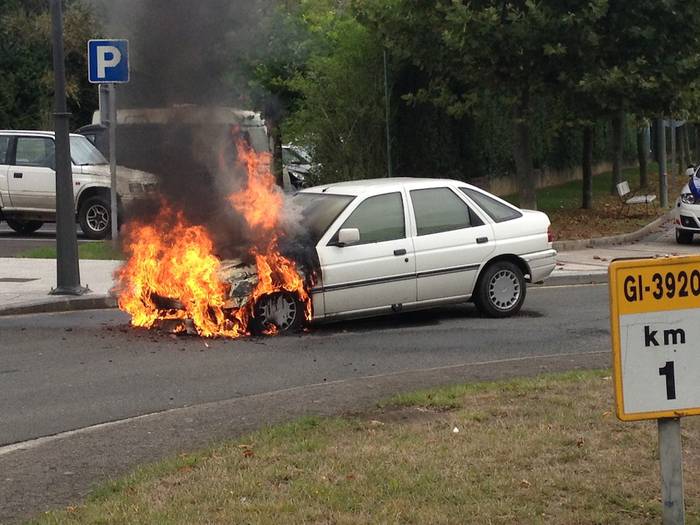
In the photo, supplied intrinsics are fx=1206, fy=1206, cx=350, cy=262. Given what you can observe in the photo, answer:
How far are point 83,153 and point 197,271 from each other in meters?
11.5

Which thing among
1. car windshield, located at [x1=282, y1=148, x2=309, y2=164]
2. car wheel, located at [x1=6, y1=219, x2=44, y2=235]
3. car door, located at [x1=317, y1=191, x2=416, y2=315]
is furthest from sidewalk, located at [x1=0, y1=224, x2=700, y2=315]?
car windshield, located at [x1=282, y1=148, x2=309, y2=164]

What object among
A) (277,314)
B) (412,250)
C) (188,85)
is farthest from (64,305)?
(412,250)

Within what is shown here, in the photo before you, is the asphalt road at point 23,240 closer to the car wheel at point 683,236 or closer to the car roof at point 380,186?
the car roof at point 380,186

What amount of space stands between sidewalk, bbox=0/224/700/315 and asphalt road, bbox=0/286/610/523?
0.38 m

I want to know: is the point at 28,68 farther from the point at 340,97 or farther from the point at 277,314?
the point at 277,314

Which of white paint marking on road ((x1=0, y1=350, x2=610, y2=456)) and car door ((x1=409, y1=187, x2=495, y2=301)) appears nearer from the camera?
white paint marking on road ((x1=0, y1=350, x2=610, y2=456))

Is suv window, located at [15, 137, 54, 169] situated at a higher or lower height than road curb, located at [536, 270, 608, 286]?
higher

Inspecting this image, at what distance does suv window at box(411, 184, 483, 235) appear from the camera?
12.3 m

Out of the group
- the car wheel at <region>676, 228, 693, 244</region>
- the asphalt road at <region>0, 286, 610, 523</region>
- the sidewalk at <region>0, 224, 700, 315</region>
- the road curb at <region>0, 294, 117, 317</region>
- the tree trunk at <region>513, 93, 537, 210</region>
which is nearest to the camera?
the asphalt road at <region>0, 286, 610, 523</region>

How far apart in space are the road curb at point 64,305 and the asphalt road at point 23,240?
5472mm

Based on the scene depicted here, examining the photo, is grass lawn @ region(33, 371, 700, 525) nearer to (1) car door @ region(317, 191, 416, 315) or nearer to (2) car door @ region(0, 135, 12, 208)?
(1) car door @ region(317, 191, 416, 315)

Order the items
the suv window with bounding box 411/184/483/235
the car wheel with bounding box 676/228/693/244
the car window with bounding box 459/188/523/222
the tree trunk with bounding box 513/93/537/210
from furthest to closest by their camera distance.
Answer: the tree trunk with bounding box 513/93/537/210, the car wheel with bounding box 676/228/693/244, the car window with bounding box 459/188/523/222, the suv window with bounding box 411/184/483/235

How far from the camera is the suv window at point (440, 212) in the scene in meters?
12.3

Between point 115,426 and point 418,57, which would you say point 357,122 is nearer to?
point 418,57
